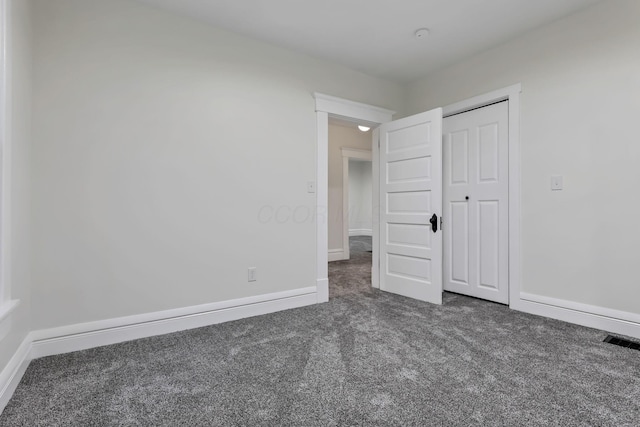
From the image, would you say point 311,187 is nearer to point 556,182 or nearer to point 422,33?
point 422,33

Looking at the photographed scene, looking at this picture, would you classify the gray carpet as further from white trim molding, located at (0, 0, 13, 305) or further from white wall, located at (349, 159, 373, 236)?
white wall, located at (349, 159, 373, 236)

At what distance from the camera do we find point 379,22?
2463 millimetres

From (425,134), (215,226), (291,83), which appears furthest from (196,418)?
(425,134)

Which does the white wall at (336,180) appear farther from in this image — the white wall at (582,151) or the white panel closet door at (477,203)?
the white wall at (582,151)

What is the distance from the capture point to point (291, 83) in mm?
2895

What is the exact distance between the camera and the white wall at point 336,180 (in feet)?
18.3

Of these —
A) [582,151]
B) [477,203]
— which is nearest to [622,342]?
[582,151]

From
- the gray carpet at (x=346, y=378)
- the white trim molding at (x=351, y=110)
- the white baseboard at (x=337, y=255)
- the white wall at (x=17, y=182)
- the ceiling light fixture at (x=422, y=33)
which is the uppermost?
the ceiling light fixture at (x=422, y=33)

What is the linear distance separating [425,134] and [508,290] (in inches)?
66.1

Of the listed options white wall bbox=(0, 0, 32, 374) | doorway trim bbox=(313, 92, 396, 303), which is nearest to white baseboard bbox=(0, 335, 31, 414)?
white wall bbox=(0, 0, 32, 374)

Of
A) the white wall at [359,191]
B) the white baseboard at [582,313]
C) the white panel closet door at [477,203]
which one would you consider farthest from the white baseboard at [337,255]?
the white wall at [359,191]

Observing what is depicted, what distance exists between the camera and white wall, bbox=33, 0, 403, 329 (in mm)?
1940

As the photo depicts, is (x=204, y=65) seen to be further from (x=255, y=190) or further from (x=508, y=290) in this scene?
(x=508, y=290)

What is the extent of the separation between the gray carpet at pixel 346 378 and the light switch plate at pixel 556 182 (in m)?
1.08
